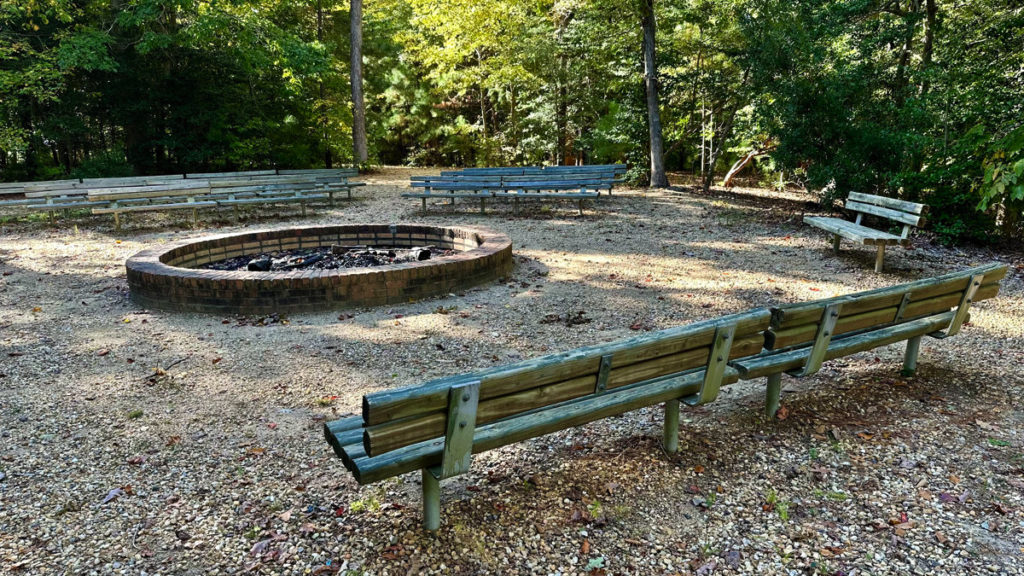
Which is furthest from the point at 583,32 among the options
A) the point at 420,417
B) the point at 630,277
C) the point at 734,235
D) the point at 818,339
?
the point at 420,417

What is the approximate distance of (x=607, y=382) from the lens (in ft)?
8.82

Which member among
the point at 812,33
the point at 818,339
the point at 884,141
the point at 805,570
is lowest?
the point at 805,570

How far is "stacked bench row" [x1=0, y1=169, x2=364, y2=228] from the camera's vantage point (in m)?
11.3

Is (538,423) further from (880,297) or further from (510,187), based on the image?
(510,187)

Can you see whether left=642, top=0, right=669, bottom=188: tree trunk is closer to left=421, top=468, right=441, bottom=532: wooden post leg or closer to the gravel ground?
the gravel ground

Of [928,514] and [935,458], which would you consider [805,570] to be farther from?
[935,458]

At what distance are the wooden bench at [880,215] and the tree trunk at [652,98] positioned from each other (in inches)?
289

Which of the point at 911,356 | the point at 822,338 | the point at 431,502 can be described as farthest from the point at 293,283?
the point at 911,356

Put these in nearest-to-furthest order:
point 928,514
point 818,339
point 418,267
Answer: point 928,514, point 818,339, point 418,267

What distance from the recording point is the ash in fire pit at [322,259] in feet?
23.8

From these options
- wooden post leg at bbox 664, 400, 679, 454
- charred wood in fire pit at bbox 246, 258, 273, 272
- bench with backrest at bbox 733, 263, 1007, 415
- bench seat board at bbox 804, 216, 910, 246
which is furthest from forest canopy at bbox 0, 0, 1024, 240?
charred wood in fire pit at bbox 246, 258, 273, 272

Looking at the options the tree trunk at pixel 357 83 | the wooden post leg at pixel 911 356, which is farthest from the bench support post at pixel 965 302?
the tree trunk at pixel 357 83

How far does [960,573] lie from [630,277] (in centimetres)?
529

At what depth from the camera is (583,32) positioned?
51.3ft
